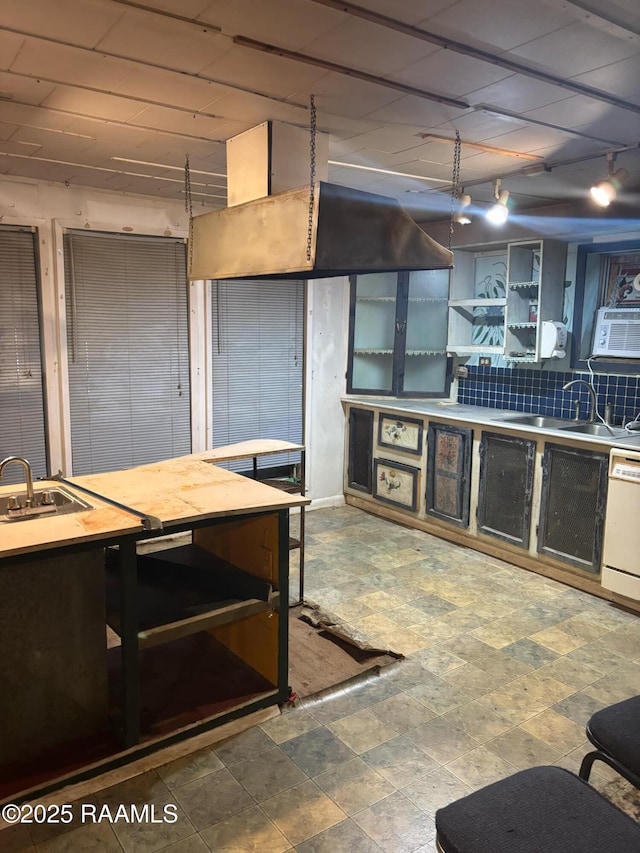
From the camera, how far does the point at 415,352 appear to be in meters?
5.32

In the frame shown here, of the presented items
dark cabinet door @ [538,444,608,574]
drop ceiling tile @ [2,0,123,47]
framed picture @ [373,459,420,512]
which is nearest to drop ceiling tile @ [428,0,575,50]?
drop ceiling tile @ [2,0,123,47]

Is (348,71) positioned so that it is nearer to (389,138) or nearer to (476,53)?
(476,53)

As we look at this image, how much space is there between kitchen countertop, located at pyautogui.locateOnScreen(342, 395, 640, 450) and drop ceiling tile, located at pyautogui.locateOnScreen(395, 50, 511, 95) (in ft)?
7.13

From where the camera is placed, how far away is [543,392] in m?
4.82

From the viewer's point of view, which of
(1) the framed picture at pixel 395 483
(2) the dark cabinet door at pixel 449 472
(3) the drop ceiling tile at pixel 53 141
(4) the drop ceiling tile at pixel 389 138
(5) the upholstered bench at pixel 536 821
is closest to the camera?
(5) the upholstered bench at pixel 536 821

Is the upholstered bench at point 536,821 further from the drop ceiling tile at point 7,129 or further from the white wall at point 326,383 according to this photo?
the white wall at point 326,383

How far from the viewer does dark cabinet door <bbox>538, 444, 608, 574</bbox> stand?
3807mm

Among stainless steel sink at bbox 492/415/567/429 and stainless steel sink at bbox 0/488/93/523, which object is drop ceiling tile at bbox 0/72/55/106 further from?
stainless steel sink at bbox 492/415/567/429

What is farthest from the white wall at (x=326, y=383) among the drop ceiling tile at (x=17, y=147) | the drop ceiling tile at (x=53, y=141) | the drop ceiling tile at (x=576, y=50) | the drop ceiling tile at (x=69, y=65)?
the drop ceiling tile at (x=576, y=50)

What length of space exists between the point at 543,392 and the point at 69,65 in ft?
12.5

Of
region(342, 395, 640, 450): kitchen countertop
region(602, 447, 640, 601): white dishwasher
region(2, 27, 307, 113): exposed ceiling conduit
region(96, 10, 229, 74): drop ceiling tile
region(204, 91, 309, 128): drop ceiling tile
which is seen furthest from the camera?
region(342, 395, 640, 450): kitchen countertop

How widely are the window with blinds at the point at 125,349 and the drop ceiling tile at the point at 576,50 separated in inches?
119

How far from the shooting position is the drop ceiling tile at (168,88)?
2428mm

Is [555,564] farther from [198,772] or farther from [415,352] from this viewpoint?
[198,772]
